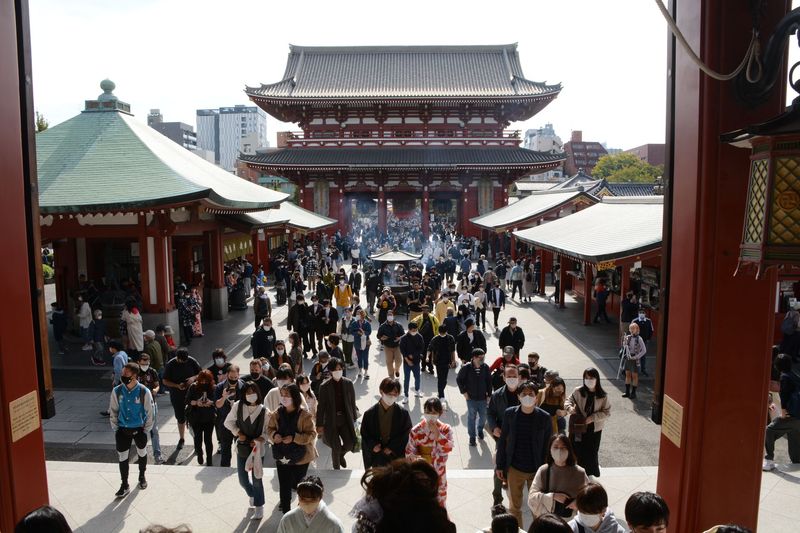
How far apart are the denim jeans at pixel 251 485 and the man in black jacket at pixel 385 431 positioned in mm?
1298

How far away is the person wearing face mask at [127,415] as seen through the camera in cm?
671

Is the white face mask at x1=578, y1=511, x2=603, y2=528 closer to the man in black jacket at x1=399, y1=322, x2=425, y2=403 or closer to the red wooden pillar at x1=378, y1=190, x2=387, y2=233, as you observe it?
the man in black jacket at x1=399, y1=322, x2=425, y2=403

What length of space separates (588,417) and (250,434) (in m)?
3.85

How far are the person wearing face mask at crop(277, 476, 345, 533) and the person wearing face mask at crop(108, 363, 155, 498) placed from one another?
133 inches

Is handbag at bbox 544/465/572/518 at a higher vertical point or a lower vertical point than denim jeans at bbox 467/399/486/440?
higher

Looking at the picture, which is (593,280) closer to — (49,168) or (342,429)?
(342,429)

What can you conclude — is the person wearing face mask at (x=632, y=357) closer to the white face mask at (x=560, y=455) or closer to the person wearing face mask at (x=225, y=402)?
the white face mask at (x=560, y=455)

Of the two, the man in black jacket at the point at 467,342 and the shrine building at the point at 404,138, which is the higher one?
the shrine building at the point at 404,138

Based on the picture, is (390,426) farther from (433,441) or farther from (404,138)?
(404,138)

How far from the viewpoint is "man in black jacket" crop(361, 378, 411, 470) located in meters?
5.93

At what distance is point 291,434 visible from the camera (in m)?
5.92

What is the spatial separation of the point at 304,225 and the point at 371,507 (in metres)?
24.2

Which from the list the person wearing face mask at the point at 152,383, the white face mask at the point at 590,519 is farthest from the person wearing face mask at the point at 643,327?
the person wearing face mask at the point at 152,383

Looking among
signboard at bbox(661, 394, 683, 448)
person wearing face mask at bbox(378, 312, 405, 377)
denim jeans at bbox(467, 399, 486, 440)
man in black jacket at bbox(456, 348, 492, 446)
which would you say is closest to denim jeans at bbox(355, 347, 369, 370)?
person wearing face mask at bbox(378, 312, 405, 377)
